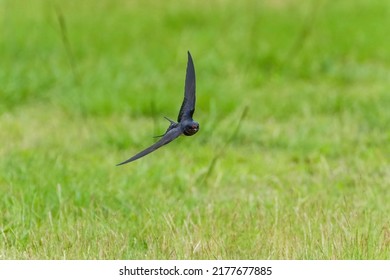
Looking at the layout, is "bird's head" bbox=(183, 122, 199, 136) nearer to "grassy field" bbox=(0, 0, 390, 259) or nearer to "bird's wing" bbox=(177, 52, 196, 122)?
"bird's wing" bbox=(177, 52, 196, 122)

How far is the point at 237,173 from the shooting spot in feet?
18.2

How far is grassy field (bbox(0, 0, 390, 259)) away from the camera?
13.3 feet

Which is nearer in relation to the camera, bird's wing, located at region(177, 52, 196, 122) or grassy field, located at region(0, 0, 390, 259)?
bird's wing, located at region(177, 52, 196, 122)

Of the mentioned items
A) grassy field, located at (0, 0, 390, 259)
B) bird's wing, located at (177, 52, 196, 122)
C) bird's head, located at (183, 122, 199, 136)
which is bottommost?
grassy field, located at (0, 0, 390, 259)

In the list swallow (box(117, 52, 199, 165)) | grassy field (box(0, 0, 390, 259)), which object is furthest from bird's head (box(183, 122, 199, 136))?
grassy field (box(0, 0, 390, 259))

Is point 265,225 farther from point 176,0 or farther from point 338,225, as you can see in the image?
point 176,0

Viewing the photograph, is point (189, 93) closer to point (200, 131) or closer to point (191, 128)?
point (191, 128)

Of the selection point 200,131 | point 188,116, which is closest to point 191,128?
point 188,116

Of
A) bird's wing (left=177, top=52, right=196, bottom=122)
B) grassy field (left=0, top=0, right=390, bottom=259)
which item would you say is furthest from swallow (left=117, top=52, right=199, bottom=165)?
grassy field (left=0, top=0, right=390, bottom=259)

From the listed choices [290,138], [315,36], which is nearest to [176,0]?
[315,36]

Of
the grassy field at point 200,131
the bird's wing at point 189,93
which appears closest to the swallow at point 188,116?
the bird's wing at point 189,93

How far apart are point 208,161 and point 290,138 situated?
819 mm

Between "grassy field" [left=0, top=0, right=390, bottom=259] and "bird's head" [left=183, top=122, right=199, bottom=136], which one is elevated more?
"bird's head" [left=183, top=122, right=199, bottom=136]

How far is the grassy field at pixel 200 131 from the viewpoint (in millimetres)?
4062
